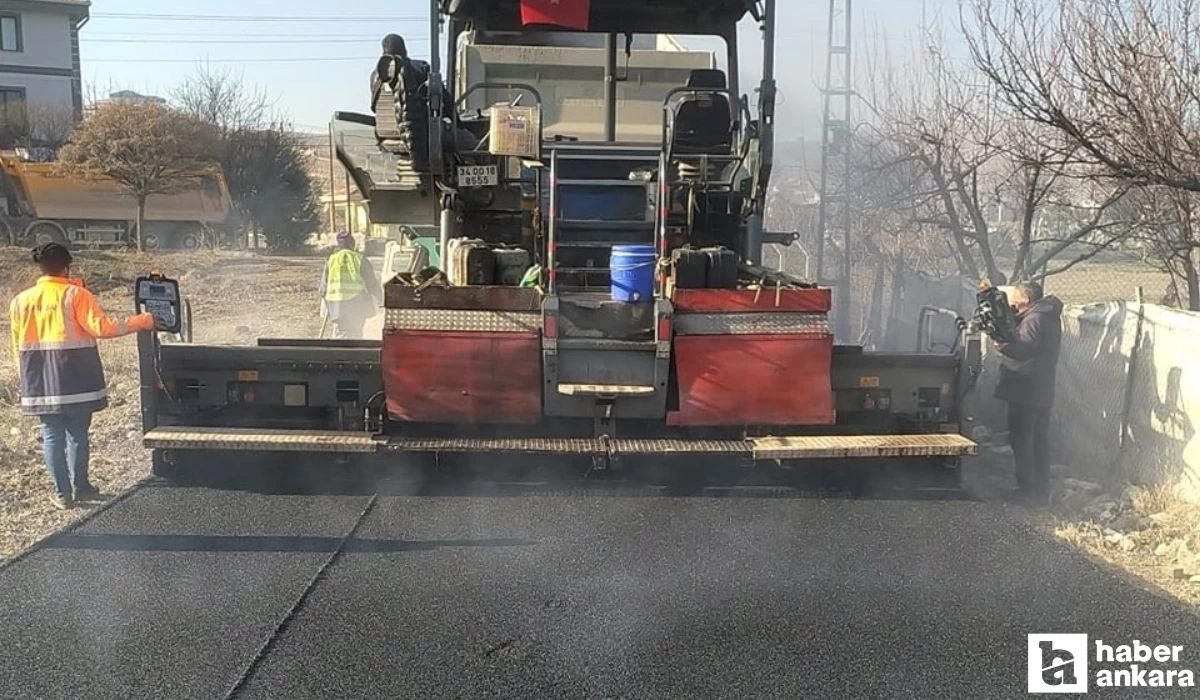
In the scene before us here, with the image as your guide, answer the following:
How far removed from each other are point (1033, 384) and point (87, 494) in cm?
600

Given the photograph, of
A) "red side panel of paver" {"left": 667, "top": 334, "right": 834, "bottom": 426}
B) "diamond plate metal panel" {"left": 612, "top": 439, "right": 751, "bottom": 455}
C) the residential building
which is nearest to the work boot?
"diamond plate metal panel" {"left": 612, "top": 439, "right": 751, "bottom": 455}

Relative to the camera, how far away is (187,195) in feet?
104

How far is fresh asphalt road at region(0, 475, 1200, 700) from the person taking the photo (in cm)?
414

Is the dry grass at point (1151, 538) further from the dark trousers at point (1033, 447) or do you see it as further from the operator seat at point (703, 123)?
the operator seat at point (703, 123)

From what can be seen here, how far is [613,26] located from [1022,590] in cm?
482

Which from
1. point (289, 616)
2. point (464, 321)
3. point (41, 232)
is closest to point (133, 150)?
point (41, 232)

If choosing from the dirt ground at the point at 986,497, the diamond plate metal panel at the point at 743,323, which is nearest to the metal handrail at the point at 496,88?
the diamond plate metal panel at the point at 743,323

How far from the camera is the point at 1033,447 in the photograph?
7.11 metres

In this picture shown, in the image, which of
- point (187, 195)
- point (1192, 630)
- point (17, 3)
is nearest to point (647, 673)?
point (1192, 630)

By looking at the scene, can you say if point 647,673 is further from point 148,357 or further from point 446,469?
point 148,357

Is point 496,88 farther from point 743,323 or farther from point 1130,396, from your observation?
point 1130,396

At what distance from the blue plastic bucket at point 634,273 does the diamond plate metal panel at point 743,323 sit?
0.27m

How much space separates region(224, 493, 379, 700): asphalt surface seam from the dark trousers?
419cm

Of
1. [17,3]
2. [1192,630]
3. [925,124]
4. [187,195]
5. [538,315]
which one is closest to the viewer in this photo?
[1192,630]
